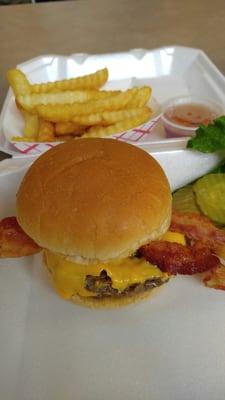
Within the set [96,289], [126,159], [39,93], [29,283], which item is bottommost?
[29,283]

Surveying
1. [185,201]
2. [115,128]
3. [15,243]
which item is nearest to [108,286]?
[15,243]

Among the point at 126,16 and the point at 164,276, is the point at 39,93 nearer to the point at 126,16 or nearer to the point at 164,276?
the point at 164,276

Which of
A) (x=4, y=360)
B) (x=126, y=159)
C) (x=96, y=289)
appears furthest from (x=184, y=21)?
(x=4, y=360)

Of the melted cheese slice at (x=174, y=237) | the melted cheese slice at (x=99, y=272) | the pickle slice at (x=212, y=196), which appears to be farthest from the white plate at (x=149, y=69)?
the melted cheese slice at (x=99, y=272)

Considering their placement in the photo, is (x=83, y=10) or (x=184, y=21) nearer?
(x=184, y=21)

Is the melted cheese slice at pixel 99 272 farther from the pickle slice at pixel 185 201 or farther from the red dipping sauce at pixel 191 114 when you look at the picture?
the red dipping sauce at pixel 191 114

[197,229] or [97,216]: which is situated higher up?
[97,216]

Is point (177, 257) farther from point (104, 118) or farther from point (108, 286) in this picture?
point (104, 118)
